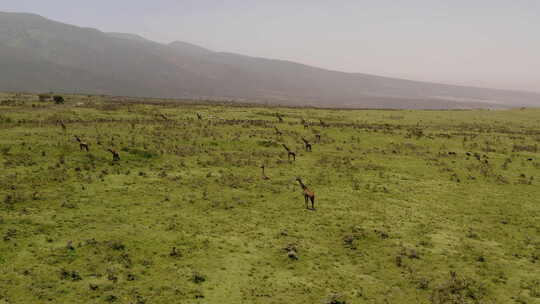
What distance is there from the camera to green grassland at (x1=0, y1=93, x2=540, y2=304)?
48.6 feet

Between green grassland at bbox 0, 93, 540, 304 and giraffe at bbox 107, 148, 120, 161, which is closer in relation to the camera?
green grassland at bbox 0, 93, 540, 304

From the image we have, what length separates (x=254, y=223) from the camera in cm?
2070

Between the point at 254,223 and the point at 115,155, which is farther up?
the point at 115,155

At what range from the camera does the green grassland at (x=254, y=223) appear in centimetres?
1482

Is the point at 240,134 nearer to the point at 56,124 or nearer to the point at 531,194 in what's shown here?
the point at 56,124

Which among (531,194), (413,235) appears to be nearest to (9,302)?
(413,235)

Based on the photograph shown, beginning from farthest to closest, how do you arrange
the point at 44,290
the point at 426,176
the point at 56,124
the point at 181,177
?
the point at 56,124, the point at 426,176, the point at 181,177, the point at 44,290

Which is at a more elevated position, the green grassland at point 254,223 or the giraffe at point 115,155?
the giraffe at point 115,155

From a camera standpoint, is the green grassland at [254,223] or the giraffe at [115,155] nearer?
the green grassland at [254,223]

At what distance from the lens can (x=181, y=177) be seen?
27.7 m

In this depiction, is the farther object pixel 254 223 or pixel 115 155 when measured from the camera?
pixel 115 155

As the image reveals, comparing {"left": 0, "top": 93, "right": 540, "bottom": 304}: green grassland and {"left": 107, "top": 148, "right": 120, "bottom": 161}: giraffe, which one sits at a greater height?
{"left": 107, "top": 148, "right": 120, "bottom": 161}: giraffe

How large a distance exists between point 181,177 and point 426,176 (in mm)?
20201

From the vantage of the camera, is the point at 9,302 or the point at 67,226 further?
the point at 67,226
